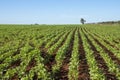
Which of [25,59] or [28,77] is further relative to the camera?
[25,59]

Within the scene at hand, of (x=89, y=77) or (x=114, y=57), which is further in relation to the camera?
(x=114, y=57)

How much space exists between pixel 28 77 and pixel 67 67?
2910 millimetres

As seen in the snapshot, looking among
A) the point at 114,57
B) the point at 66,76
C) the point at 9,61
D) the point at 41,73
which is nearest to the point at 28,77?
the point at 41,73

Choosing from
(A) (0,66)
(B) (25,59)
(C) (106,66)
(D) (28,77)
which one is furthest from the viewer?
(B) (25,59)

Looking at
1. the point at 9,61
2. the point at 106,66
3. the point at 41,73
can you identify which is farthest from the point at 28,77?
the point at 106,66

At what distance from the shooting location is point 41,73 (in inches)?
375

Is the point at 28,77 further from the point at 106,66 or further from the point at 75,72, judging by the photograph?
the point at 106,66

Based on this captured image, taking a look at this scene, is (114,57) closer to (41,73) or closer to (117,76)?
(117,76)

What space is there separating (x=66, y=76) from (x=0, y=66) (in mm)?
3305

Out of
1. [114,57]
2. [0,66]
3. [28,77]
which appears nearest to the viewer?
[28,77]

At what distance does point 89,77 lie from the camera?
9.72 m

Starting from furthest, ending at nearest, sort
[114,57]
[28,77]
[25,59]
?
[114,57] < [25,59] < [28,77]

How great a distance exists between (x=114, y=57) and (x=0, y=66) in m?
7.26

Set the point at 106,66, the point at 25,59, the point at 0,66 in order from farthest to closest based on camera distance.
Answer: the point at 25,59, the point at 106,66, the point at 0,66
